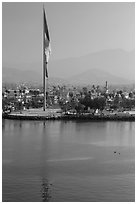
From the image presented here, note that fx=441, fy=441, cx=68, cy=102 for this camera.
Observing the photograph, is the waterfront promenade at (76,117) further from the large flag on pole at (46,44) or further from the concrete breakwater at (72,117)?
the large flag on pole at (46,44)

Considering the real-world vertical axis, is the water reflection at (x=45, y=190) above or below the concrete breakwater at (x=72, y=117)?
below

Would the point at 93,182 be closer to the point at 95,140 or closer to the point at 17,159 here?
the point at 17,159

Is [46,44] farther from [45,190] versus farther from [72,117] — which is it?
[45,190]

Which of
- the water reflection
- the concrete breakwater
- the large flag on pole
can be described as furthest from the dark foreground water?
the large flag on pole

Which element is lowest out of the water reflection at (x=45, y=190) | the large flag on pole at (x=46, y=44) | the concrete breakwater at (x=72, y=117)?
the water reflection at (x=45, y=190)

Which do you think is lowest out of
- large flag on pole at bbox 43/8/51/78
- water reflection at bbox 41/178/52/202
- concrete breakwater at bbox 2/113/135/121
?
water reflection at bbox 41/178/52/202

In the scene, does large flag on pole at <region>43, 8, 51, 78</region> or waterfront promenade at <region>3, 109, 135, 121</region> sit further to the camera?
large flag on pole at <region>43, 8, 51, 78</region>

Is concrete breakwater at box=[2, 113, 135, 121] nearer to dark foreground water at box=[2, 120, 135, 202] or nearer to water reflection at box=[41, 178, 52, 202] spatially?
dark foreground water at box=[2, 120, 135, 202]

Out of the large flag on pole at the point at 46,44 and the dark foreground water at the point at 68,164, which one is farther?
the large flag on pole at the point at 46,44

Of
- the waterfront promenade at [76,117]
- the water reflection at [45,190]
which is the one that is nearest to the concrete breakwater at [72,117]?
the waterfront promenade at [76,117]

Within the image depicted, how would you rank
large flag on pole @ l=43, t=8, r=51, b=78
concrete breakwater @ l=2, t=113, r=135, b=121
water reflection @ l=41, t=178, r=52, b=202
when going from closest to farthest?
water reflection @ l=41, t=178, r=52, b=202 < concrete breakwater @ l=2, t=113, r=135, b=121 < large flag on pole @ l=43, t=8, r=51, b=78
